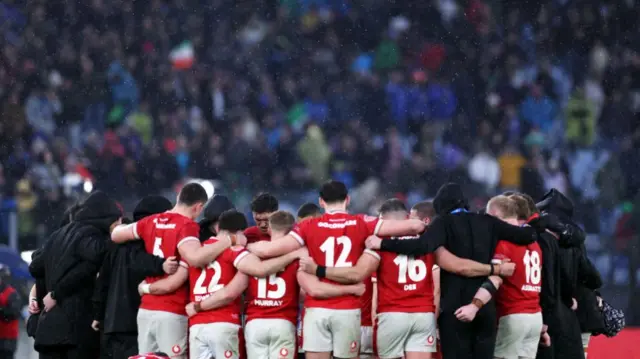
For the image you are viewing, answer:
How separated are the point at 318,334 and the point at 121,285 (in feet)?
5.46

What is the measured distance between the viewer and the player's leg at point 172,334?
32.2ft

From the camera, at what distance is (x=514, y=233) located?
32.2 ft

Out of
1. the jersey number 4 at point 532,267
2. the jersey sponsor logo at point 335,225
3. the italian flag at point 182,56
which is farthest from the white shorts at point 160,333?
the italian flag at point 182,56

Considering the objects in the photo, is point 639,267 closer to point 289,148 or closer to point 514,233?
point 289,148

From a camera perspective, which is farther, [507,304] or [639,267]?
[639,267]

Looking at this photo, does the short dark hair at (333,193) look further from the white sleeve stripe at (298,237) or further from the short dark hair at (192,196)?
the short dark hair at (192,196)

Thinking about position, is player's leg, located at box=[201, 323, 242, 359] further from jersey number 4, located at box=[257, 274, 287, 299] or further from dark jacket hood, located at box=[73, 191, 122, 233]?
dark jacket hood, located at box=[73, 191, 122, 233]

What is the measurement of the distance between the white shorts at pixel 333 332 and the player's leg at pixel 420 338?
39 centimetres

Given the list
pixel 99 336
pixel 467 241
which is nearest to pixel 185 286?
pixel 99 336

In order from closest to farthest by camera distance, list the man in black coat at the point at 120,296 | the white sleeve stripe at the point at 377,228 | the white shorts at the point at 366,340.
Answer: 1. the white sleeve stripe at the point at 377,228
2. the man in black coat at the point at 120,296
3. the white shorts at the point at 366,340

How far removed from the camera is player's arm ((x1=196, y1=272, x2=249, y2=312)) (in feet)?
31.2

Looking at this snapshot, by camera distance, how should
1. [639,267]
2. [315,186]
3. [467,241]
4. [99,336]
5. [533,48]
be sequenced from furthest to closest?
1. [533,48]
2. [315,186]
3. [639,267]
4. [99,336]
5. [467,241]

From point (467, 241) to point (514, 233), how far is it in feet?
1.23

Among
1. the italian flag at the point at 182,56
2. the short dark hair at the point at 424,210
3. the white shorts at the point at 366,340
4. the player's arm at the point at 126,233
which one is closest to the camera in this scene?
the player's arm at the point at 126,233
